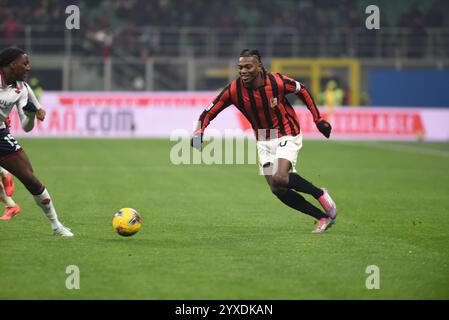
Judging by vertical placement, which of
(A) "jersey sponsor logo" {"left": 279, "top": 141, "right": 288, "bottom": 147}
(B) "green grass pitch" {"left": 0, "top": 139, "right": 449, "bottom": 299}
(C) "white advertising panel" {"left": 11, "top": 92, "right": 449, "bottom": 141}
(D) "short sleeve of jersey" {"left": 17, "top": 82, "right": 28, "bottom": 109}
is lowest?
(B) "green grass pitch" {"left": 0, "top": 139, "right": 449, "bottom": 299}

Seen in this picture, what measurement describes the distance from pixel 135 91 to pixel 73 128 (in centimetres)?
412

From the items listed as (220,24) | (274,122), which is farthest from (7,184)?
(220,24)

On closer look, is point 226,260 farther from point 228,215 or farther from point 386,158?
point 386,158

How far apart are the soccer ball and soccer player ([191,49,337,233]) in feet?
3.83

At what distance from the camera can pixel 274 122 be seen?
1140cm

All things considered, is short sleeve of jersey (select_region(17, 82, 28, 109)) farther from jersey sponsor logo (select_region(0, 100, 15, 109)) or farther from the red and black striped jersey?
the red and black striped jersey

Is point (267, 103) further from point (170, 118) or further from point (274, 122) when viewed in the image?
point (170, 118)

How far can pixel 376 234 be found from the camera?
37.4 feet

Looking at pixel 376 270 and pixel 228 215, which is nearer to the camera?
pixel 376 270

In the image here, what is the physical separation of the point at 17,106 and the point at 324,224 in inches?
159

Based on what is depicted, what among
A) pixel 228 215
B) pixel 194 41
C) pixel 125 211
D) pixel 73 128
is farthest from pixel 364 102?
pixel 125 211

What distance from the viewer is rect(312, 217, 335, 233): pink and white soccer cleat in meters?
11.5

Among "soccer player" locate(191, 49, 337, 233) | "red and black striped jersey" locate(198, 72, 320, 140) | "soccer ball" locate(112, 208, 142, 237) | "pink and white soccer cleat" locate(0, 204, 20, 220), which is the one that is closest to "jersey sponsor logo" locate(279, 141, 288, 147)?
"soccer player" locate(191, 49, 337, 233)

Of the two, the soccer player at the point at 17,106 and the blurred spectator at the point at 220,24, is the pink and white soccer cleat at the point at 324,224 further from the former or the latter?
the blurred spectator at the point at 220,24
